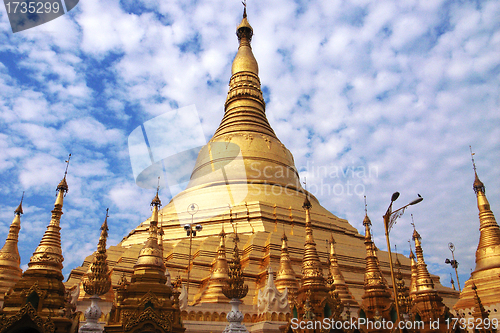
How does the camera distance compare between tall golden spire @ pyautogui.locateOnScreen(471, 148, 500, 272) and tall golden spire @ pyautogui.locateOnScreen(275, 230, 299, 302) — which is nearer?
tall golden spire @ pyautogui.locateOnScreen(275, 230, 299, 302)

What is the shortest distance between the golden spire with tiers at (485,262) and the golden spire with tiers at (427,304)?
17.9 feet

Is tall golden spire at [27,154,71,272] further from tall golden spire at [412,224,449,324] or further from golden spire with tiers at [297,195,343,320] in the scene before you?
tall golden spire at [412,224,449,324]

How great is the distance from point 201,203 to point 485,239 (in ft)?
53.1

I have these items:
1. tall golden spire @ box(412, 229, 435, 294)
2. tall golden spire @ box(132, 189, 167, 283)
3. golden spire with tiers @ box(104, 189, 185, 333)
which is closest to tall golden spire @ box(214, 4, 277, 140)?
tall golden spire @ box(412, 229, 435, 294)

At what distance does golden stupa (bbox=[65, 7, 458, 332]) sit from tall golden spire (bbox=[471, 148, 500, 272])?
3.93 meters

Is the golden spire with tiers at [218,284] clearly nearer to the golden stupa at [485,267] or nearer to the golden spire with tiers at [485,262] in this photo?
the golden stupa at [485,267]

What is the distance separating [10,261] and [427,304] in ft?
49.4

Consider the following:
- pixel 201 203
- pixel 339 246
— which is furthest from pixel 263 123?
pixel 339 246

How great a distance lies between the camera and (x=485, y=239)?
59.4 ft

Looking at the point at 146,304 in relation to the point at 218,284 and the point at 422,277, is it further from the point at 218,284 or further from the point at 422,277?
the point at 422,277

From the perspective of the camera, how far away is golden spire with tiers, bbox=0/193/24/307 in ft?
45.9

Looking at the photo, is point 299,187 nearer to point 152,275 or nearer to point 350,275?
point 350,275

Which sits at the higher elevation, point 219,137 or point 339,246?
point 219,137

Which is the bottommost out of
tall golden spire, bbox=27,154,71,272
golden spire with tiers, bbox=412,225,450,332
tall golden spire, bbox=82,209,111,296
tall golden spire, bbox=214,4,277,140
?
golden spire with tiers, bbox=412,225,450,332
